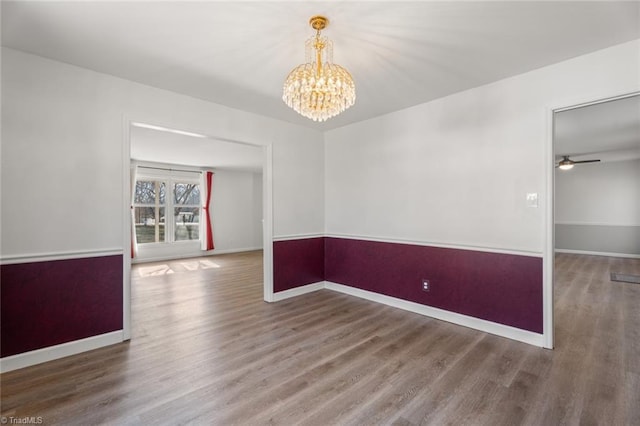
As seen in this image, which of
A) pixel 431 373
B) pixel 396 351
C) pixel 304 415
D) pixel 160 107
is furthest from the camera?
pixel 160 107

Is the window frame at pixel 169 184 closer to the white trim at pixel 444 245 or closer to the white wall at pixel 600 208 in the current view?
the white trim at pixel 444 245

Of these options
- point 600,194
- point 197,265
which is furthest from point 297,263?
point 600,194

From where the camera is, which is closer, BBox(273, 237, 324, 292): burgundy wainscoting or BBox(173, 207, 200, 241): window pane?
BBox(273, 237, 324, 292): burgundy wainscoting

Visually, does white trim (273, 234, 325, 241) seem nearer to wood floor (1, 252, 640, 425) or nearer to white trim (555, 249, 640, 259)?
wood floor (1, 252, 640, 425)

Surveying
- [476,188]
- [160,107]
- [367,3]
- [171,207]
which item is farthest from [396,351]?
[171,207]

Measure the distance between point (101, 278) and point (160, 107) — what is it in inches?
71.0

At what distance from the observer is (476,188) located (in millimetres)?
3035

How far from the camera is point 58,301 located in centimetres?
245

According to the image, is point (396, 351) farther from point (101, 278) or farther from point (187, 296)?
point (187, 296)

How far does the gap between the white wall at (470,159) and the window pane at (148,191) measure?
562 cm

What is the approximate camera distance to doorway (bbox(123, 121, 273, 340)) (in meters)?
2.83

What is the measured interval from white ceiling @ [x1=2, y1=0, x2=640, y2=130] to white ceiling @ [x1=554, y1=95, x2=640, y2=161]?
97cm

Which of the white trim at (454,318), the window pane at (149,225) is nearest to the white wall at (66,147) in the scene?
the white trim at (454,318)

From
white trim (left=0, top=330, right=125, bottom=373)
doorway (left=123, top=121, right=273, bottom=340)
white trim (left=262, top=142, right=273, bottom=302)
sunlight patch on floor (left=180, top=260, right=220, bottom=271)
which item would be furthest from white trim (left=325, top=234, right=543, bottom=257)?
sunlight patch on floor (left=180, top=260, right=220, bottom=271)
